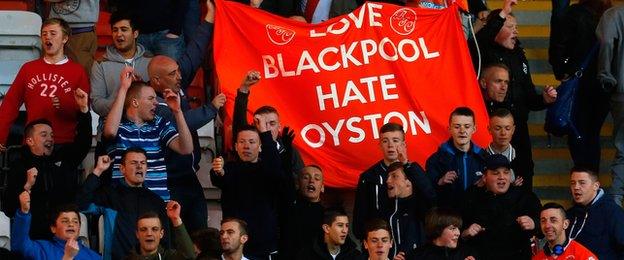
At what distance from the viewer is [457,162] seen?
735 inches

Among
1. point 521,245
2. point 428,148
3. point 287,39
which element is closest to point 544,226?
point 521,245

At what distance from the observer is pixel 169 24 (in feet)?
66.0

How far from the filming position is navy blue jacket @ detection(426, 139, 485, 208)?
18531 mm

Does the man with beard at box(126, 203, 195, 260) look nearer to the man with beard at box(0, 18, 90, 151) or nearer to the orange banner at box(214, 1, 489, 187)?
the man with beard at box(0, 18, 90, 151)

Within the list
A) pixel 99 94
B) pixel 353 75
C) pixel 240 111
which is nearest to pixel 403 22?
pixel 353 75

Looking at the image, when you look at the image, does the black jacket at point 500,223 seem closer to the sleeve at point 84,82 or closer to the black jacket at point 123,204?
the black jacket at point 123,204

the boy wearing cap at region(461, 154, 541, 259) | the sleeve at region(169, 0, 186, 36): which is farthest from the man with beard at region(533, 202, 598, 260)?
the sleeve at region(169, 0, 186, 36)

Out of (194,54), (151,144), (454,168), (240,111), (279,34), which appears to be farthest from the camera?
(279,34)

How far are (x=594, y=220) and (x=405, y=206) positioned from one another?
56.6 inches

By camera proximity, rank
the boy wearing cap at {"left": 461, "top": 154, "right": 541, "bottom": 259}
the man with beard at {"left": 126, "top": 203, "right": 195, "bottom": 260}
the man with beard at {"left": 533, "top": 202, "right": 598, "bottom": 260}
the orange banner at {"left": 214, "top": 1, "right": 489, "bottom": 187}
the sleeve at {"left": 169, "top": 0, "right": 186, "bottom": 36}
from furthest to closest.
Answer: the sleeve at {"left": 169, "top": 0, "right": 186, "bottom": 36}
the orange banner at {"left": 214, "top": 1, "right": 489, "bottom": 187}
the boy wearing cap at {"left": 461, "top": 154, "right": 541, "bottom": 259}
the man with beard at {"left": 533, "top": 202, "right": 598, "bottom": 260}
the man with beard at {"left": 126, "top": 203, "right": 195, "bottom": 260}

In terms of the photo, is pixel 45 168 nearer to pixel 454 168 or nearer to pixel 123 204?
pixel 123 204

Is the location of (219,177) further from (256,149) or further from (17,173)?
(17,173)

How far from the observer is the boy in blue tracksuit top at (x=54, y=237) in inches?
679

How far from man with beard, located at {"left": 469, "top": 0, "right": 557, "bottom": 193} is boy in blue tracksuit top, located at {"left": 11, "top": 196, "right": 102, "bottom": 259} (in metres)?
4.06
